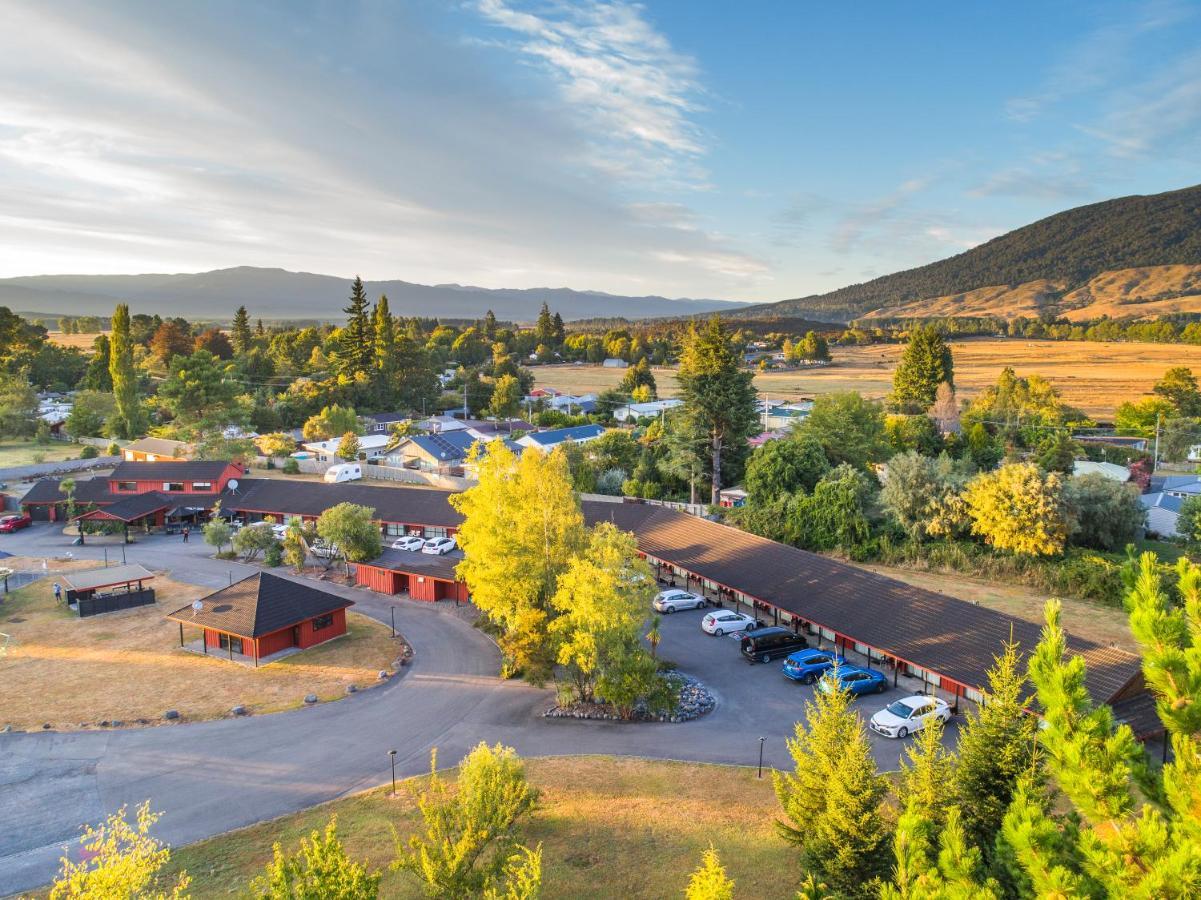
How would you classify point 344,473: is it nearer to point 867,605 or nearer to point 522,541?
point 522,541

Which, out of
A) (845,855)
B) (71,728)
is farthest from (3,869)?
(845,855)

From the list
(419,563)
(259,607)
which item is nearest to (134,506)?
(419,563)

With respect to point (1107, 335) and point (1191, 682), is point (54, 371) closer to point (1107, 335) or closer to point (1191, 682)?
point (1191, 682)

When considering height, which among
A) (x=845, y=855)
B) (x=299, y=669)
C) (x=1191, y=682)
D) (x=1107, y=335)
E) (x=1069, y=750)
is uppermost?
(x=1107, y=335)

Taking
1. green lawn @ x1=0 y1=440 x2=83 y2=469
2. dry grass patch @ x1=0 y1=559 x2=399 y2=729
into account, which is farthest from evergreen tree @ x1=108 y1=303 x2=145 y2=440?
dry grass patch @ x1=0 y1=559 x2=399 y2=729

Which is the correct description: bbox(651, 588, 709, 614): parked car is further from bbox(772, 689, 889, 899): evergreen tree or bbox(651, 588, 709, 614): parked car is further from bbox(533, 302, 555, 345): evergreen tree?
bbox(533, 302, 555, 345): evergreen tree
